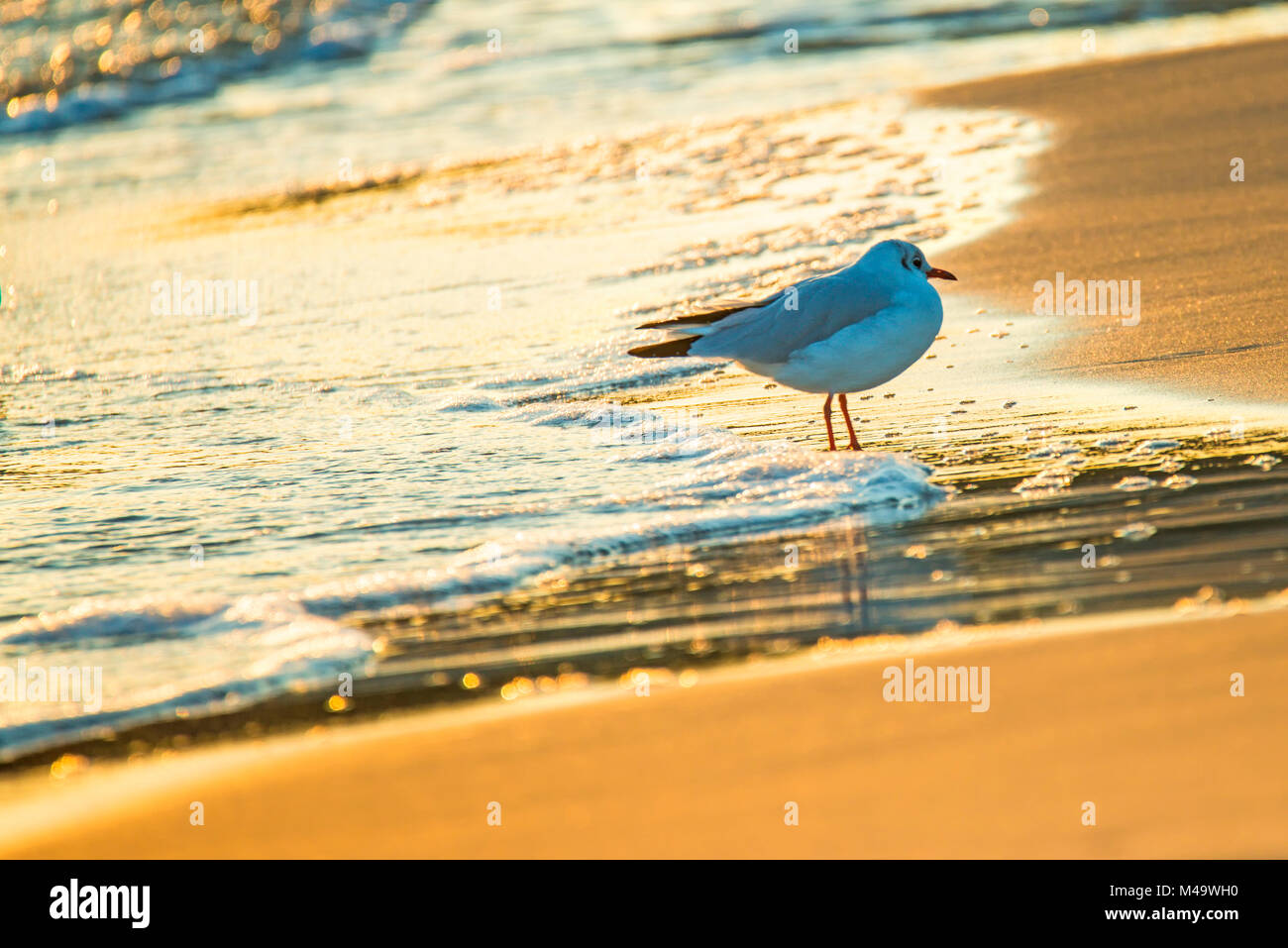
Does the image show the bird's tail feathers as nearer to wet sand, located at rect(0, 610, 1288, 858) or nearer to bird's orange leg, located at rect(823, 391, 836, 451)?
bird's orange leg, located at rect(823, 391, 836, 451)

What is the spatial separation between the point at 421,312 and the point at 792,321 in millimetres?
3260

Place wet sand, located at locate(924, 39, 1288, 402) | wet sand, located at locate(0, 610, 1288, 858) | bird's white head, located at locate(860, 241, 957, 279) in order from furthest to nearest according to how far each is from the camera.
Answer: wet sand, located at locate(924, 39, 1288, 402)
bird's white head, located at locate(860, 241, 957, 279)
wet sand, located at locate(0, 610, 1288, 858)

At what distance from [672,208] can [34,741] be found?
306 inches

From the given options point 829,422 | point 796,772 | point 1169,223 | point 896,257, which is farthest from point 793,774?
point 1169,223

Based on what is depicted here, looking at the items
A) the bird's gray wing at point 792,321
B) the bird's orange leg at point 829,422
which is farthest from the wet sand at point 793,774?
the bird's gray wing at point 792,321

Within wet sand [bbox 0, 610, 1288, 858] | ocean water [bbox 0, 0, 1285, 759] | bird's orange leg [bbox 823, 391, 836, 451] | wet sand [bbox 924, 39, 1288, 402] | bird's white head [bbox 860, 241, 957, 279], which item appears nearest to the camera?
wet sand [bbox 0, 610, 1288, 858]

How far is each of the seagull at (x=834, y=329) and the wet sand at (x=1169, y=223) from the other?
0.94 metres

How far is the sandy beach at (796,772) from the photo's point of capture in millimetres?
2910

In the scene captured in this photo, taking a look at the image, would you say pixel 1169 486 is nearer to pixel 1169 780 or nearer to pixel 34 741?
pixel 1169 780

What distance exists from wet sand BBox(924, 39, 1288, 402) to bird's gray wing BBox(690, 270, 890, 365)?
1141mm

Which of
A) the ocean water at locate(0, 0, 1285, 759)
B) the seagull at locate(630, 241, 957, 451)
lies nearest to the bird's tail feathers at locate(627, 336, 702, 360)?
the seagull at locate(630, 241, 957, 451)

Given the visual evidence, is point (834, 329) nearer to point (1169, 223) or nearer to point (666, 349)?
point (666, 349)

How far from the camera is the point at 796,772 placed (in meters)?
3.19

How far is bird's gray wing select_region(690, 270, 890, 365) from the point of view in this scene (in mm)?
5902
